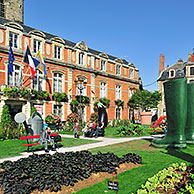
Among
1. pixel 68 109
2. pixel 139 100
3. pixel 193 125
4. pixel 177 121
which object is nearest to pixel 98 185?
pixel 177 121

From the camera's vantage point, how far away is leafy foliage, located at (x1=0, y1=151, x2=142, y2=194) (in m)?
5.69

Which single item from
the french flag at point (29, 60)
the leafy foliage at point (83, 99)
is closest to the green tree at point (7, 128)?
the french flag at point (29, 60)

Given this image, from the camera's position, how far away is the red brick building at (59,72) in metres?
21.7

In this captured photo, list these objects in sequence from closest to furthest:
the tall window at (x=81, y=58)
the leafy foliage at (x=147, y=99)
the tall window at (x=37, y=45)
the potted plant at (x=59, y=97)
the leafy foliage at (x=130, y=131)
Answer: the leafy foliage at (x=130, y=131)
the tall window at (x=37, y=45)
the potted plant at (x=59, y=97)
the tall window at (x=81, y=58)
the leafy foliage at (x=147, y=99)

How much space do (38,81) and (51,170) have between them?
A: 18.7 metres

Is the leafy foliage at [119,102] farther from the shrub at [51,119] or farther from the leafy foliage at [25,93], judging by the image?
the shrub at [51,119]

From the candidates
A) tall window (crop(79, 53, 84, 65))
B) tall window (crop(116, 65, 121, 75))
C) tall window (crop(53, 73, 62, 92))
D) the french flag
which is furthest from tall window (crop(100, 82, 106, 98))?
the french flag

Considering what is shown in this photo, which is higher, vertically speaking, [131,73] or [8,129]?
[131,73]

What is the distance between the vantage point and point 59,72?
2616 centimetres

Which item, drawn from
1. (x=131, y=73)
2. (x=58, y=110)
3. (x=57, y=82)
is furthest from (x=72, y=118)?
(x=131, y=73)

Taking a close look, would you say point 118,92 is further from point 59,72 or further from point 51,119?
point 51,119

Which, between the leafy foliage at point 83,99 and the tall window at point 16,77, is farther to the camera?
the leafy foliage at point 83,99

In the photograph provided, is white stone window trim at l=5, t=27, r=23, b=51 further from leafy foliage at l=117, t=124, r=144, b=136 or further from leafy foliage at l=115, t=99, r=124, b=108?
leafy foliage at l=115, t=99, r=124, b=108

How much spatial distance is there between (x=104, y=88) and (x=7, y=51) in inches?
616
